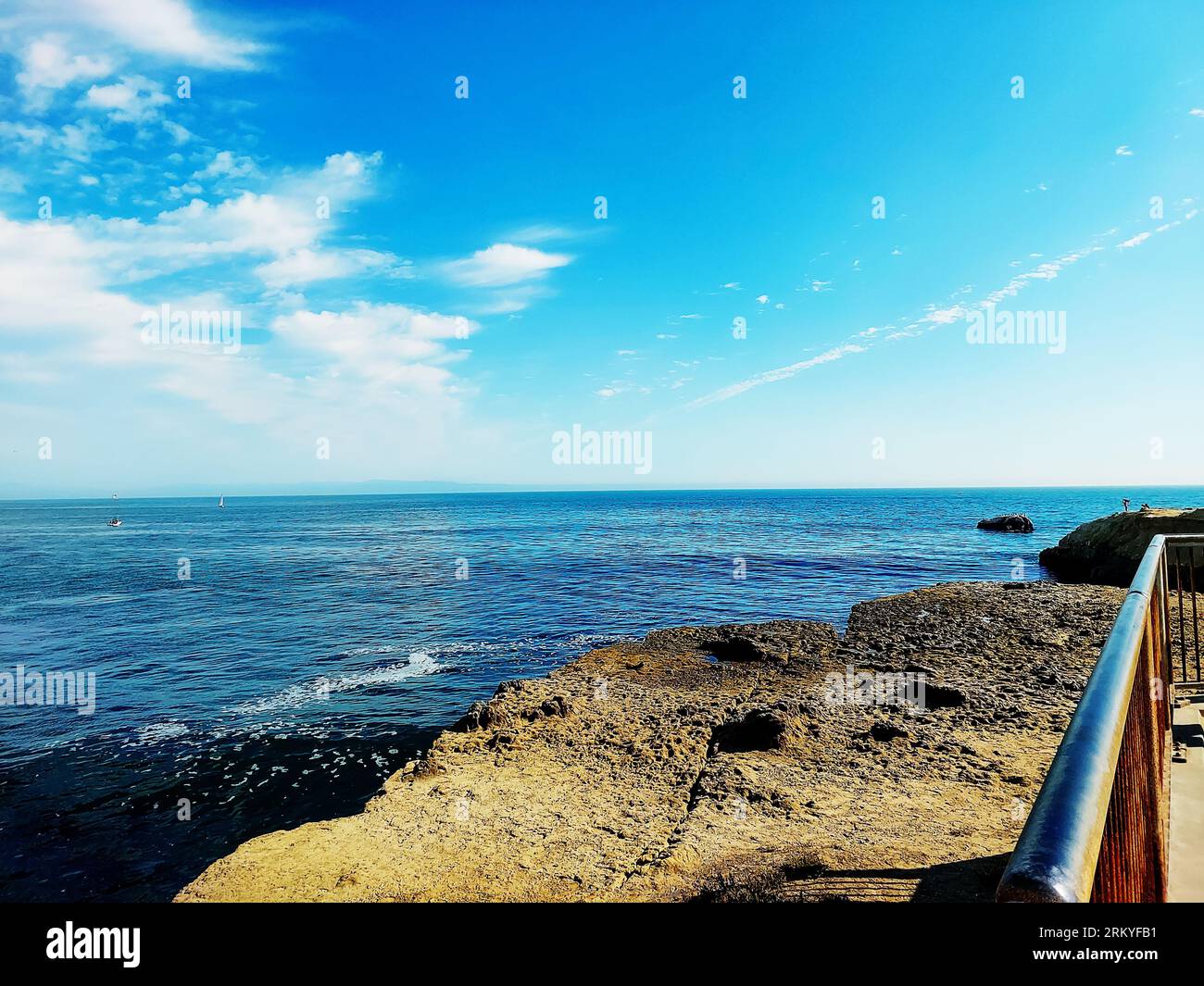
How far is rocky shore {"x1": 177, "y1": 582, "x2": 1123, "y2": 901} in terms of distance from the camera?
7410 mm

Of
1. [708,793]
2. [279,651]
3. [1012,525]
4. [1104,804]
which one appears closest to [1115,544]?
[708,793]

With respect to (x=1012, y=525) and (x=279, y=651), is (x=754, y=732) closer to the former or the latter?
(x=279, y=651)

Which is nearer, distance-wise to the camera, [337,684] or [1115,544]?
[337,684]

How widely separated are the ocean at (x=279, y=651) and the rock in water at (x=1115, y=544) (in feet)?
8.70

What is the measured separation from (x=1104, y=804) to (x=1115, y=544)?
133 ft

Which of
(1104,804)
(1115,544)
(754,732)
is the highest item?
(1104,804)

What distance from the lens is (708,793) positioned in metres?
9.65

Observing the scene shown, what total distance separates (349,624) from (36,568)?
35662 millimetres

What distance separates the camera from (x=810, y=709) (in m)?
13.0

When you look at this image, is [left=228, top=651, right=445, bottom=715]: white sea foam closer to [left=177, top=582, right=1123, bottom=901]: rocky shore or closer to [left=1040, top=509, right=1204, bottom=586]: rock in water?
[left=177, top=582, right=1123, bottom=901]: rocky shore

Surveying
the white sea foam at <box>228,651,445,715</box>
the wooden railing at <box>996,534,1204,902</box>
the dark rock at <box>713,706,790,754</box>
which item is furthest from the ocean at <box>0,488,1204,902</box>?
the wooden railing at <box>996,534,1204,902</box>

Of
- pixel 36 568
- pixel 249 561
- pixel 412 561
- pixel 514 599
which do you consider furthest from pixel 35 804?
pixel 36 568
